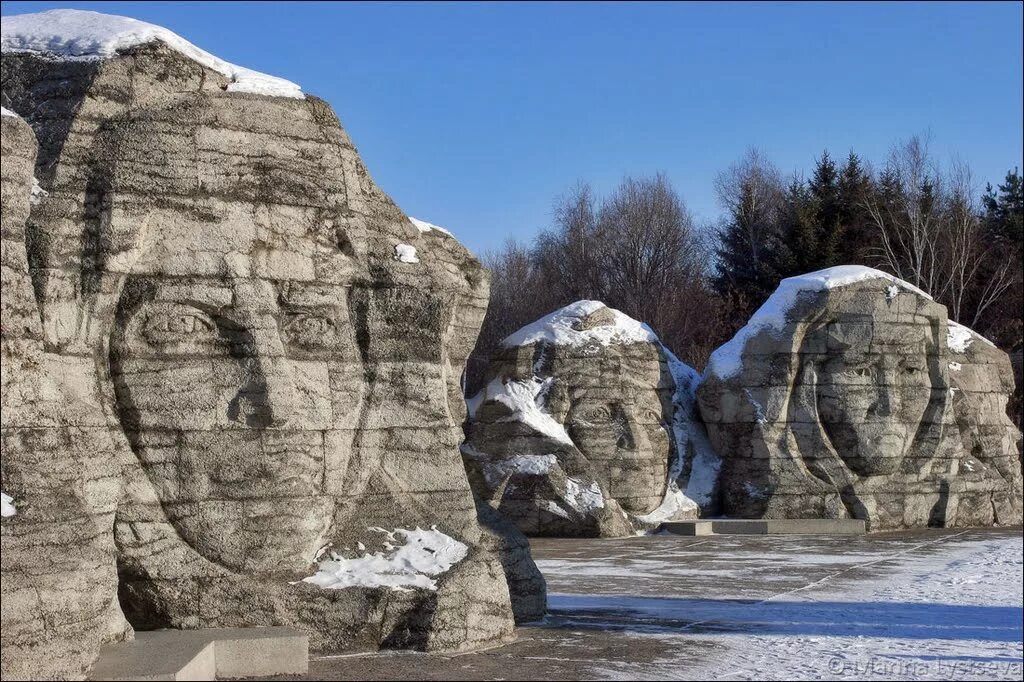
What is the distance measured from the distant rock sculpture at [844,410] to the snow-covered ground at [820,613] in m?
4.04

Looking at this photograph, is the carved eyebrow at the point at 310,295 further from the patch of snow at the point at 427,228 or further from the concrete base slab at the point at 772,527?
the concrete base slab at the point at 772,527

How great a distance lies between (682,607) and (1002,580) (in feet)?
12.3

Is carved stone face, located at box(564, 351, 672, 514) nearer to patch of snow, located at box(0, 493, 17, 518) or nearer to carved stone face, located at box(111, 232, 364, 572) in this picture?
carved stone face, located at box(111, 232, 364, 572)

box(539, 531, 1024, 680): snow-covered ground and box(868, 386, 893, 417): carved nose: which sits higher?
box(868, 386, 893, 417): carved nose

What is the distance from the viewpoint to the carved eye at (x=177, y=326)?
8.16 metres

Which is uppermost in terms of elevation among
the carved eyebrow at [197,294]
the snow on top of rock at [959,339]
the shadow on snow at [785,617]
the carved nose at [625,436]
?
the snow on top of rock at [959,339]

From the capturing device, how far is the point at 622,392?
65.1ft

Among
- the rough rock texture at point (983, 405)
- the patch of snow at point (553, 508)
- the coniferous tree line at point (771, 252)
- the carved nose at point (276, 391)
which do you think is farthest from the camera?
the coniferous tree line at point (771, 252)

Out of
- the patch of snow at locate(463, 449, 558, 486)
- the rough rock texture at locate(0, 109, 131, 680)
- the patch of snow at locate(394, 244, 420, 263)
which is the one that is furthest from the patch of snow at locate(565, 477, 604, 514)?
the rough rock texture at locate(0, 109, 131, 680)

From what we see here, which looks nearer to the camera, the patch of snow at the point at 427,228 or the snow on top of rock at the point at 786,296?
the patch of snow at the point at 427,228

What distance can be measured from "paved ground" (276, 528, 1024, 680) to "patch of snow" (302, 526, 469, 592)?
1.57 ft

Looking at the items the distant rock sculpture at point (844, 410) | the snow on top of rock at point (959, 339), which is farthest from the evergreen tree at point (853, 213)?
the distant rock sculpture at point (844, 410)

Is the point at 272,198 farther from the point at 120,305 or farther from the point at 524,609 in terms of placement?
the point at 524,609

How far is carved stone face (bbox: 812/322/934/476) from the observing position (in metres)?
20.0
